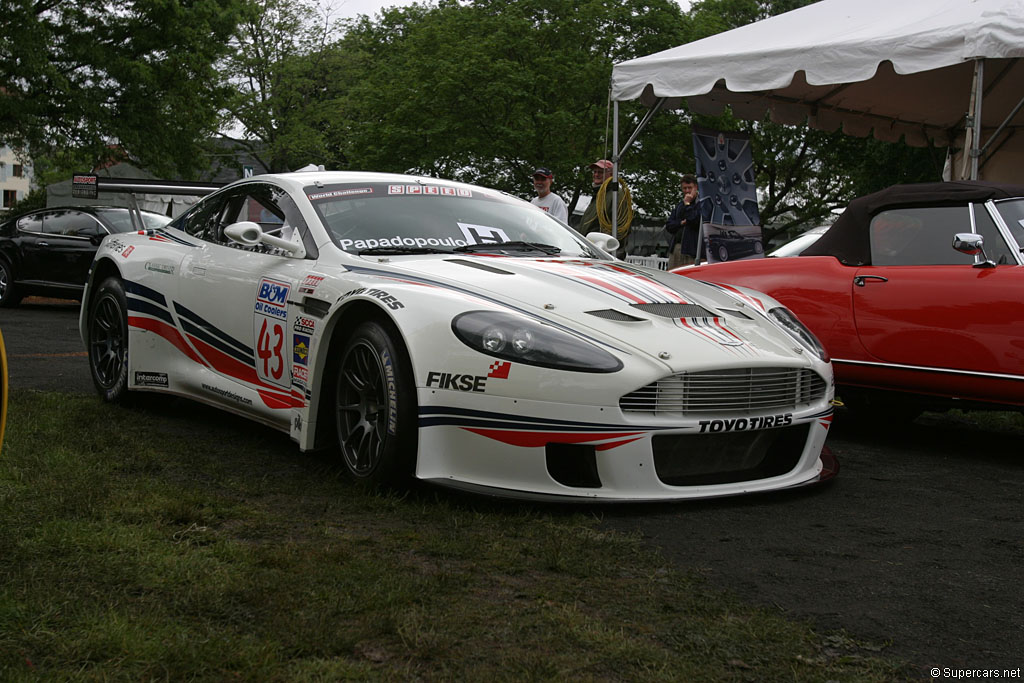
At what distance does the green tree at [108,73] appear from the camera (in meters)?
20.9

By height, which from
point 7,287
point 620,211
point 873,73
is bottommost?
point 7,287

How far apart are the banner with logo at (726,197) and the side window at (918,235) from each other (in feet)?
12.1

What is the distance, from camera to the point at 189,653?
8.29 ft

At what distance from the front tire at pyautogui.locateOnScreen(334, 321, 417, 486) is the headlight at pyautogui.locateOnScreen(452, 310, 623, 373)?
308 millimetres

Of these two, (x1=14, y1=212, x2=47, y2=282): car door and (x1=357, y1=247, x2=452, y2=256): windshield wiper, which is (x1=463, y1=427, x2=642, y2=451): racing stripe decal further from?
(x1=14, y1=212, x2=47, y2=282): car door

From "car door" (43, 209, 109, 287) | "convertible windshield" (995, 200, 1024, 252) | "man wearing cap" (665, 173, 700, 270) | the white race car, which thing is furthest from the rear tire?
"convertible windshield" (995, 200, 1024, 252)

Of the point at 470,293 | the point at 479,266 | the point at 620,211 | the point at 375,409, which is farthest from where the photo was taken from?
the point at 620,211

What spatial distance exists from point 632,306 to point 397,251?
1.13 metres

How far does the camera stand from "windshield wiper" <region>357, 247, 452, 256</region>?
480cm

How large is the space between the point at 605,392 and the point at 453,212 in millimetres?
1736

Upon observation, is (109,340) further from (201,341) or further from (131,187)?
(131,187)

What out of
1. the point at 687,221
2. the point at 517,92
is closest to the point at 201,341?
the point at 687,221

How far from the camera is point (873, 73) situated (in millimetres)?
8781

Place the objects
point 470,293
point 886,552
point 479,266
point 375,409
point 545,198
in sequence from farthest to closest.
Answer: point 545,198
point 479,266
point 375,409
point 470,293
point 886,552
